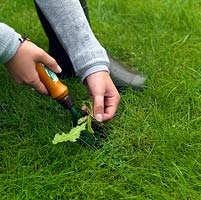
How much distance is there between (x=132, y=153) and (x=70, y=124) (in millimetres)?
192

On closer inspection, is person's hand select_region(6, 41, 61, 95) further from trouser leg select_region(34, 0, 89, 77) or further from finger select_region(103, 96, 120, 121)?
trouser leg select_region(34, 0, 89, 77)

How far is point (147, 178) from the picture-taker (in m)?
1.33

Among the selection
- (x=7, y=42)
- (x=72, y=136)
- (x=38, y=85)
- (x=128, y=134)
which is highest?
(x=7, y=42)

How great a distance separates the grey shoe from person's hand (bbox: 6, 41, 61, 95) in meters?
0.42

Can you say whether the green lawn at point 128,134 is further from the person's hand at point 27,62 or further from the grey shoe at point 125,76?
the person's hand at point 27,62

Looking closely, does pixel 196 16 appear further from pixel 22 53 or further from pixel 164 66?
pixel 22 53

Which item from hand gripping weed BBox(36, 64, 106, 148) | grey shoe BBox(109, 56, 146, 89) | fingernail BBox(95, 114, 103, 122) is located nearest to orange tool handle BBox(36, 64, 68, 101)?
hand gripping weed BBox(36, 64, 106, 148)

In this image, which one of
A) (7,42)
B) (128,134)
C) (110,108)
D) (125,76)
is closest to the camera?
(7,42)

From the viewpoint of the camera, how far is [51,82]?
1.29 metres

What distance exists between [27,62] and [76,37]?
0.18 metres

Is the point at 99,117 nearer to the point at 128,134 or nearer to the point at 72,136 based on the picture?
the point at 72,136

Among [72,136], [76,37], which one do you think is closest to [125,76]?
[76,37]

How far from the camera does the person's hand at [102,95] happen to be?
4.22 feet

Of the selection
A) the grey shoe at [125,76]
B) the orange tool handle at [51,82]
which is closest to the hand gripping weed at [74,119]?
the orange tool handle at [51,82]
